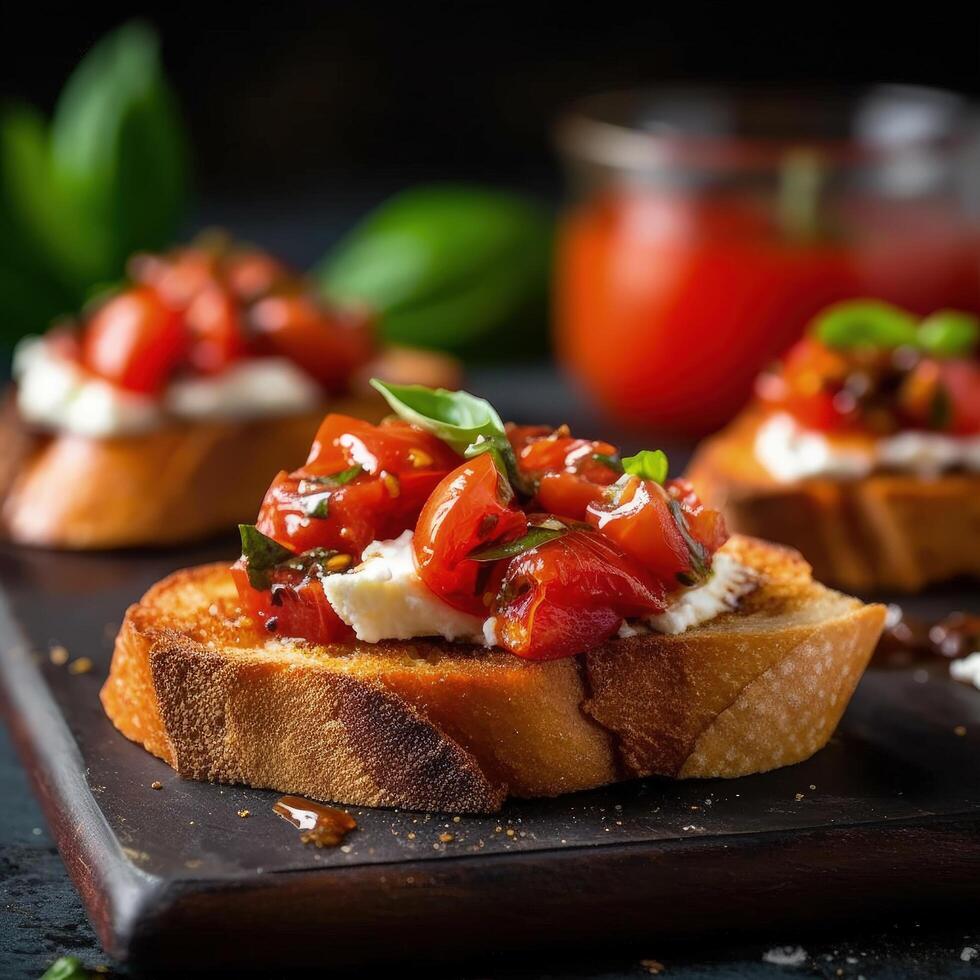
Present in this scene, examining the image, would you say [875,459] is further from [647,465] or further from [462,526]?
[462,526]

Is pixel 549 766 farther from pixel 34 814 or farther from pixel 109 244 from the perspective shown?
pixel 109 244

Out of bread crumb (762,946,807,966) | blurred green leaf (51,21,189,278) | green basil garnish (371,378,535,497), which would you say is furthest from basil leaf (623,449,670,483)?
blurred green leaf (51,21,189,278)

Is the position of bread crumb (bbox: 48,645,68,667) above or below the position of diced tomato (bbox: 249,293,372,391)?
below

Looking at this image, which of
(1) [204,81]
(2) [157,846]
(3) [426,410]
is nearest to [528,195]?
(1) [204,81]

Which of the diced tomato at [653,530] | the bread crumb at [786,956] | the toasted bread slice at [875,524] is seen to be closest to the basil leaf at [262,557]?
the diced tomato at [653,530]

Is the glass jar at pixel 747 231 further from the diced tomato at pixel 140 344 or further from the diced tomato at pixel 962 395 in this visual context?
the diced tomato at pixel 140 344

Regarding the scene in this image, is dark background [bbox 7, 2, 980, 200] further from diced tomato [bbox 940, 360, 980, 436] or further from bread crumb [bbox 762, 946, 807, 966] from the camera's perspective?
bread crumb [bbox 762, 946, 807, 966]
